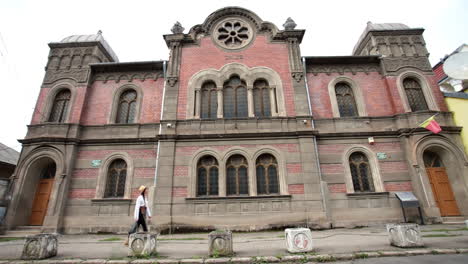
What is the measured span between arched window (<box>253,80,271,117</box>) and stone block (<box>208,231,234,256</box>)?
26.4ft

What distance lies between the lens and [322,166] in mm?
11992

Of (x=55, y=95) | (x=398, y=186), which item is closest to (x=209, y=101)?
(x=55, y=95)

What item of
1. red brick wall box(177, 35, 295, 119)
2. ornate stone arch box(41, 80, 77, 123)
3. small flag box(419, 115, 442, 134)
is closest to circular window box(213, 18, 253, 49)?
red brick wall box(177, 35, 295, 119)

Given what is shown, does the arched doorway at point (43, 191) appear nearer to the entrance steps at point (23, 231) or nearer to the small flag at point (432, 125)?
the entrance steps at point (23, 231)

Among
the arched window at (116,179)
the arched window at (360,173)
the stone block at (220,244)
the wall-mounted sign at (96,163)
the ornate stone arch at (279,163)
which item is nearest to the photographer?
the stone block at (220,244)

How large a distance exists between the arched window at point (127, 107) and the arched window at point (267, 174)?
8.11m

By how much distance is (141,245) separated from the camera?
614 cm

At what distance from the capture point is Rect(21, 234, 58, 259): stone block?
19.9ft

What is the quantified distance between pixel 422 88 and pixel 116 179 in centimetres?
1868

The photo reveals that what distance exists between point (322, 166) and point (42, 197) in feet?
50.3

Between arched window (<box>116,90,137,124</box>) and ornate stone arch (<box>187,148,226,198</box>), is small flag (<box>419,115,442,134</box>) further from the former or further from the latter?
arched window (<box>116,90,137,124</box>)

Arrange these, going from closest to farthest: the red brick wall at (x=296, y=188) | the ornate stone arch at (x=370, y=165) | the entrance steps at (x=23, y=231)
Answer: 1. the entrance steps at (x=23, y=231)
2. the red brick wall at (x=296, y=188)
3. the ornate stone arch at (x=370, y=165)

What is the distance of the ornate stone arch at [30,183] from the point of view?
11438mm


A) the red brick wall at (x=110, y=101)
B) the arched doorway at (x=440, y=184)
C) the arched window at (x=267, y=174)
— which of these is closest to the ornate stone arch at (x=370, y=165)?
the arched doorway at (x=440, y=184)
